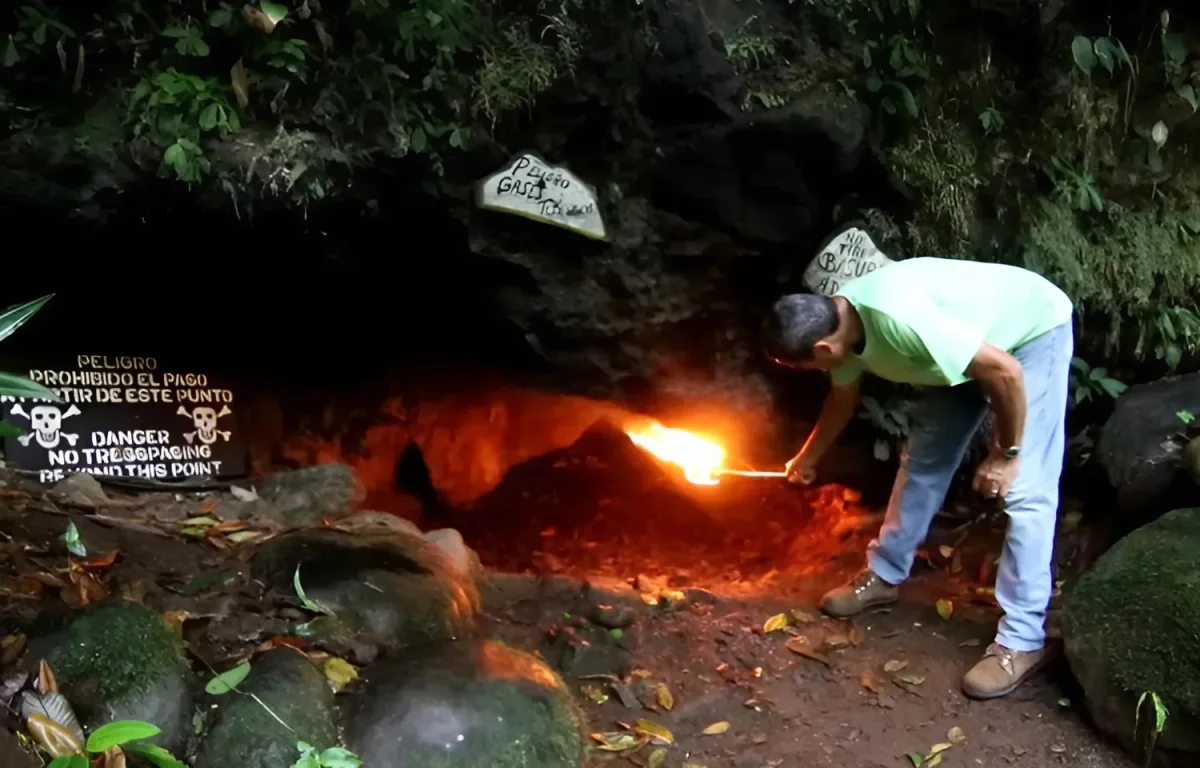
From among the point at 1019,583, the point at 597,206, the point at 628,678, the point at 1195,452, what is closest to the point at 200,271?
the point at 597,206

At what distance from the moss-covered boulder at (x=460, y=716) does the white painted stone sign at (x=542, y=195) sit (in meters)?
1.91

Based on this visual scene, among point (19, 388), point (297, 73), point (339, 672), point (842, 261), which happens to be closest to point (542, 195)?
point (297, 73)

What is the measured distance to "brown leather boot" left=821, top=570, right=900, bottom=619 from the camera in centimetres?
416

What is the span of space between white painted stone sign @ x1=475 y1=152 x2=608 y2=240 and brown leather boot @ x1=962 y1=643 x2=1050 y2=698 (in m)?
2.45

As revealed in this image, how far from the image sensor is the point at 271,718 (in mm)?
2643

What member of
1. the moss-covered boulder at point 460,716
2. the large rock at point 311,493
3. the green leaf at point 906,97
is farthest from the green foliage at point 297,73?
the moss-covered boulder at point 460,716

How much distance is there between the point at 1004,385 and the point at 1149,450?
151cm

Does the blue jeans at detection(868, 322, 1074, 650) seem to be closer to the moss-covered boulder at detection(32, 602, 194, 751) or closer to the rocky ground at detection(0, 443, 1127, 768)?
the rocky ground at detection(0, 443, 1127, 768)

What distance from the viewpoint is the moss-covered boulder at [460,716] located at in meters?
2.73

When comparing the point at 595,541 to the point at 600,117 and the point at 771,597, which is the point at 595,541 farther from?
the point at 600,117

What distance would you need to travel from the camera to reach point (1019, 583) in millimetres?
3584

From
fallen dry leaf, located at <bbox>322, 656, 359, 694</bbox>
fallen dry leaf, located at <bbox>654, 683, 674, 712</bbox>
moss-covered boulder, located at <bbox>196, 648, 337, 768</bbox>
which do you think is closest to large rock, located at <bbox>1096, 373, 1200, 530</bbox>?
fallen dry leaf, located at <bbox>654, 683, 674, 712</bbox>

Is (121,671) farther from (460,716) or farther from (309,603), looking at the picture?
(460,716)

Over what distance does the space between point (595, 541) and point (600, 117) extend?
2.86m
